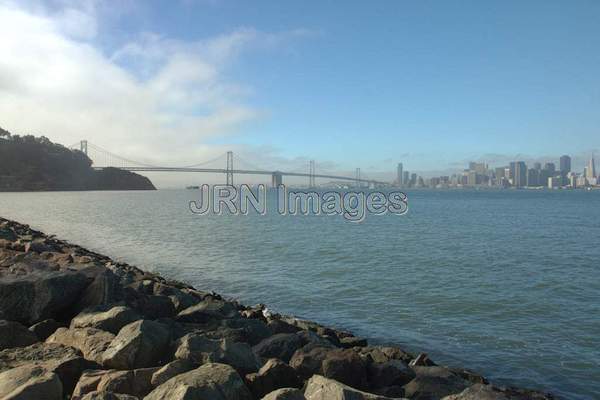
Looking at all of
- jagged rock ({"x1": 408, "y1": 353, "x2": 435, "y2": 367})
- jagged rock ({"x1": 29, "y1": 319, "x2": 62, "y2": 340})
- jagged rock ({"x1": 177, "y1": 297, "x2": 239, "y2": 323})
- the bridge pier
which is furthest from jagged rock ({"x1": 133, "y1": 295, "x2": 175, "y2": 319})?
the bridge pier

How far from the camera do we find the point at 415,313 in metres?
8.53

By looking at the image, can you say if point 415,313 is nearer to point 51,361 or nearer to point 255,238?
point 51,361

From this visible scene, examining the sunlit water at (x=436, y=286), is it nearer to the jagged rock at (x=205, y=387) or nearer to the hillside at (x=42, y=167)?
the jagged rock at (x=205, y=387)

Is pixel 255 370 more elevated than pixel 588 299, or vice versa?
pixel 255 370

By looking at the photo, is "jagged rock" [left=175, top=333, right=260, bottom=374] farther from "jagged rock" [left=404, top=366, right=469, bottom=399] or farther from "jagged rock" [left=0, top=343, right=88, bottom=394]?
"jagged rock" [left=404, top=366, right=469, bottom=399]

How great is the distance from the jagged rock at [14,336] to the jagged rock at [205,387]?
175cm

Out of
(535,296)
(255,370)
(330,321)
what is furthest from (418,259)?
(255,370)

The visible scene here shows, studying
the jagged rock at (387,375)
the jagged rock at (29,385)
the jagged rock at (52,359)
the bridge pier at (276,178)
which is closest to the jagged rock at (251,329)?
the jagged rock at (387,375)

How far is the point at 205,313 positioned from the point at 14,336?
7.75ft

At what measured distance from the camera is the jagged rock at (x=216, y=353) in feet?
12.8

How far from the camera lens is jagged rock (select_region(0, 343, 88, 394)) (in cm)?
339

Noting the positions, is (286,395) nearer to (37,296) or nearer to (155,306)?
(37,296)

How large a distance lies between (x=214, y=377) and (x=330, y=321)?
512 centimetres

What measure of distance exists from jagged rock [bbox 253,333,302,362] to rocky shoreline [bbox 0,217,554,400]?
0.01 m
